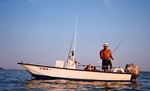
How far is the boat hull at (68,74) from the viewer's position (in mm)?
18938

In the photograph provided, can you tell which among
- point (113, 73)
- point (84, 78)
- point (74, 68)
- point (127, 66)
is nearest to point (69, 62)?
point (74, 68)

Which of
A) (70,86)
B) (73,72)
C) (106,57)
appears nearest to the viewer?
(70,86)

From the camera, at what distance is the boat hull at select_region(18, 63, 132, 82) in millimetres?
18938

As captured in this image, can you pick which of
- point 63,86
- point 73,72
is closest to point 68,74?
point 73,72

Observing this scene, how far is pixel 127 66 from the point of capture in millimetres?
21375

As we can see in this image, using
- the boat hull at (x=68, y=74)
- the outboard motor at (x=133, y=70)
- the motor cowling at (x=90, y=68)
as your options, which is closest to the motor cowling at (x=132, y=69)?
the outboard motor at (x=133, y=70)

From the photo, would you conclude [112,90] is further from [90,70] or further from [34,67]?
[34,67]

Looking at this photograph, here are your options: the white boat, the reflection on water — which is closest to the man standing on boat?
the white boat

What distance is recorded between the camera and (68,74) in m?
19.0

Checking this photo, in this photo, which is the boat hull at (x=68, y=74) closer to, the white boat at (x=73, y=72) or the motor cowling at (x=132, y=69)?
the white boat at (x=73, y=72)

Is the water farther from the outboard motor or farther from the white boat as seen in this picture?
the outboard motor

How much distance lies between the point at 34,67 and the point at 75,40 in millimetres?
4731

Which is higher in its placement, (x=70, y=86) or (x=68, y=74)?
(x=68, y=74)

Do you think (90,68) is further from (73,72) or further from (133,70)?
(133,70)
